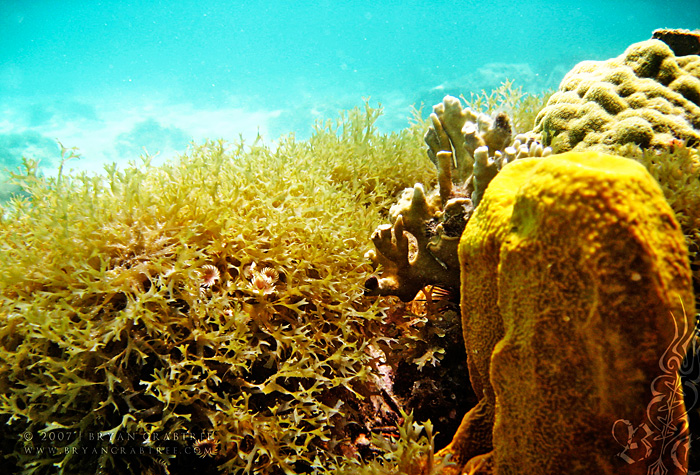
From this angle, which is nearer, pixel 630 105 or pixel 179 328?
pixel 179 328

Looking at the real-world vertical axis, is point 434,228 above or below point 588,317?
above

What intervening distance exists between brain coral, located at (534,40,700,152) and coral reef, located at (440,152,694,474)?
2016 millimetres

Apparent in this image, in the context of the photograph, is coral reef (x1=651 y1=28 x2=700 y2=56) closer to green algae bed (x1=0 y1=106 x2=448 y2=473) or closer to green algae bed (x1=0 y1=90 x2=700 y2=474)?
green algae bed (x1=0 y1=90 x2=700 y2=474)

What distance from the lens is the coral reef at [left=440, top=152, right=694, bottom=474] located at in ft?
2.95

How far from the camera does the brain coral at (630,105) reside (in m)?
2.47

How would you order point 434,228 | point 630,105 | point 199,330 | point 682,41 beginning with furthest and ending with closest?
point 682,41 → point 630,105 → point 434,228 → point 199,330

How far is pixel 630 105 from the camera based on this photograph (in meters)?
2.70

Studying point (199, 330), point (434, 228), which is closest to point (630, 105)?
point (434, 228)

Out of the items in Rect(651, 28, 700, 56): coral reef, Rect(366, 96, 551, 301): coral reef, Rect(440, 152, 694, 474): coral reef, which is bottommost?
Rect(440, 152, 694, 474): coral reef

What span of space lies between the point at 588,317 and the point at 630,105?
8.95 feet

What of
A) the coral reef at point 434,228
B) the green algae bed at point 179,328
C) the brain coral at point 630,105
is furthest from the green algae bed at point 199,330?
the brain coral at point 630,105

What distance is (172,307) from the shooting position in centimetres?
192

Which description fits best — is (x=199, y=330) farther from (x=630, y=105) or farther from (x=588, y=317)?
(x=630, y=105)

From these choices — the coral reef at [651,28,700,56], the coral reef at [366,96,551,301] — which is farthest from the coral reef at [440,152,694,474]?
the coral reef at [651,28,700,56]
